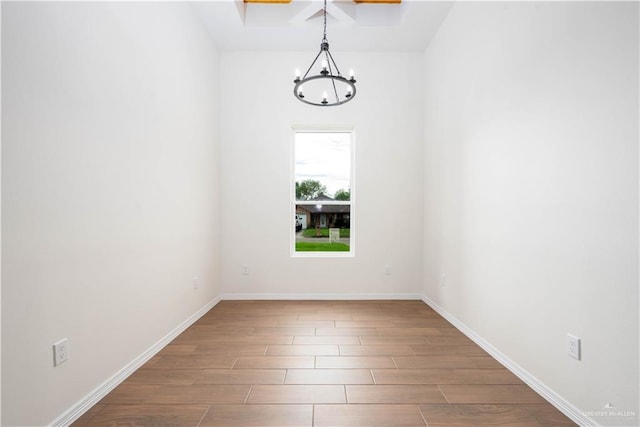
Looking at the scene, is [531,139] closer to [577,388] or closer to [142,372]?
[577,388]

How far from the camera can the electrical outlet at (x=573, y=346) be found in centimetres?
155

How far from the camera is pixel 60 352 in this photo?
148cm

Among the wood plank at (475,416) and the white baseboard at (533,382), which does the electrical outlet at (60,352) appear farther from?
the white baseboard at (533,382)

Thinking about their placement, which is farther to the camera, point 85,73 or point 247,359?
point 247,359

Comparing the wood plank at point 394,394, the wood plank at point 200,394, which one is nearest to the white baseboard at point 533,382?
the wood plank at point 394,394

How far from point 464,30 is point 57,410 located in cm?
389

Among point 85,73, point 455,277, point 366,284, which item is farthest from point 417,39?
point 85,73

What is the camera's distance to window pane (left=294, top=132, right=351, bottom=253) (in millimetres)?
4027

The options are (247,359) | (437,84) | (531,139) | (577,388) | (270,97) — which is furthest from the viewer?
(270,97)

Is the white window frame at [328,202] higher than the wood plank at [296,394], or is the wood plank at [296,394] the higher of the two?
the white window frame at [328,202]

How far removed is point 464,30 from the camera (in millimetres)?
2809

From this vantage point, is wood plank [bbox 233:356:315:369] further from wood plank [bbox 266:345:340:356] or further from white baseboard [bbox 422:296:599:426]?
white baseboard [bbox 422:296:599:426]

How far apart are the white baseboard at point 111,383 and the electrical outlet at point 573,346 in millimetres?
2553

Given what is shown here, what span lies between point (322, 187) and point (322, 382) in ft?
8.41
